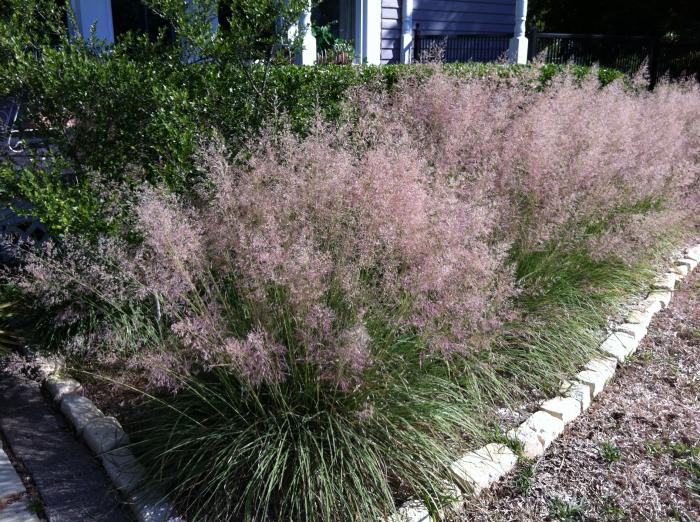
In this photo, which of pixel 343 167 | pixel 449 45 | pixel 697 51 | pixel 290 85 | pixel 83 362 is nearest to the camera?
pixel 343 167

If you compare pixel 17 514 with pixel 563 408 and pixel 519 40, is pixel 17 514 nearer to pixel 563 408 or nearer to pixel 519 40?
pixel 563 408

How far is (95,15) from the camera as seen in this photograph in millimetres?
6645

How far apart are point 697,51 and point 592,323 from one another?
46.7 feet

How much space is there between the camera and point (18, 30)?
12.2 ft

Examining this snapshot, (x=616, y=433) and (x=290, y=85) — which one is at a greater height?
(x=290, y=85)

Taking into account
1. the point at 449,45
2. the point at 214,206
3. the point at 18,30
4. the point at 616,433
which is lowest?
the point at 616,433

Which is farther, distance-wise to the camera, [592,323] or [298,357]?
[592,323]

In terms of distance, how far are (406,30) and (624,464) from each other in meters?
8.89

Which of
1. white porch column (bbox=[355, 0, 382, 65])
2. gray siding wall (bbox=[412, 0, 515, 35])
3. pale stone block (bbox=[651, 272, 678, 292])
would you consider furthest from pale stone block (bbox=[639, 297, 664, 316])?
gray siding wall (bbox=[412, 0, 515, 35])

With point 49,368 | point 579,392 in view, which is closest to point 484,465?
point 579,392

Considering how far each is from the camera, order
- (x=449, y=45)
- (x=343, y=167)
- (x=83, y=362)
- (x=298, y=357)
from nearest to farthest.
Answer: (x=298, y=357), (x=343, y=167), (x=83, y=362), (x=449, y=45)

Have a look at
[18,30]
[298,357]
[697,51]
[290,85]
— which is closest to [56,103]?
[18,30]

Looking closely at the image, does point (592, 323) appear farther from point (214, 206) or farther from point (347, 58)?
point (347, 58)

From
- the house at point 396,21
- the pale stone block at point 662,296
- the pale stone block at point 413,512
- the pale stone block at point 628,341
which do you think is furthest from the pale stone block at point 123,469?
the house at point 396,21
